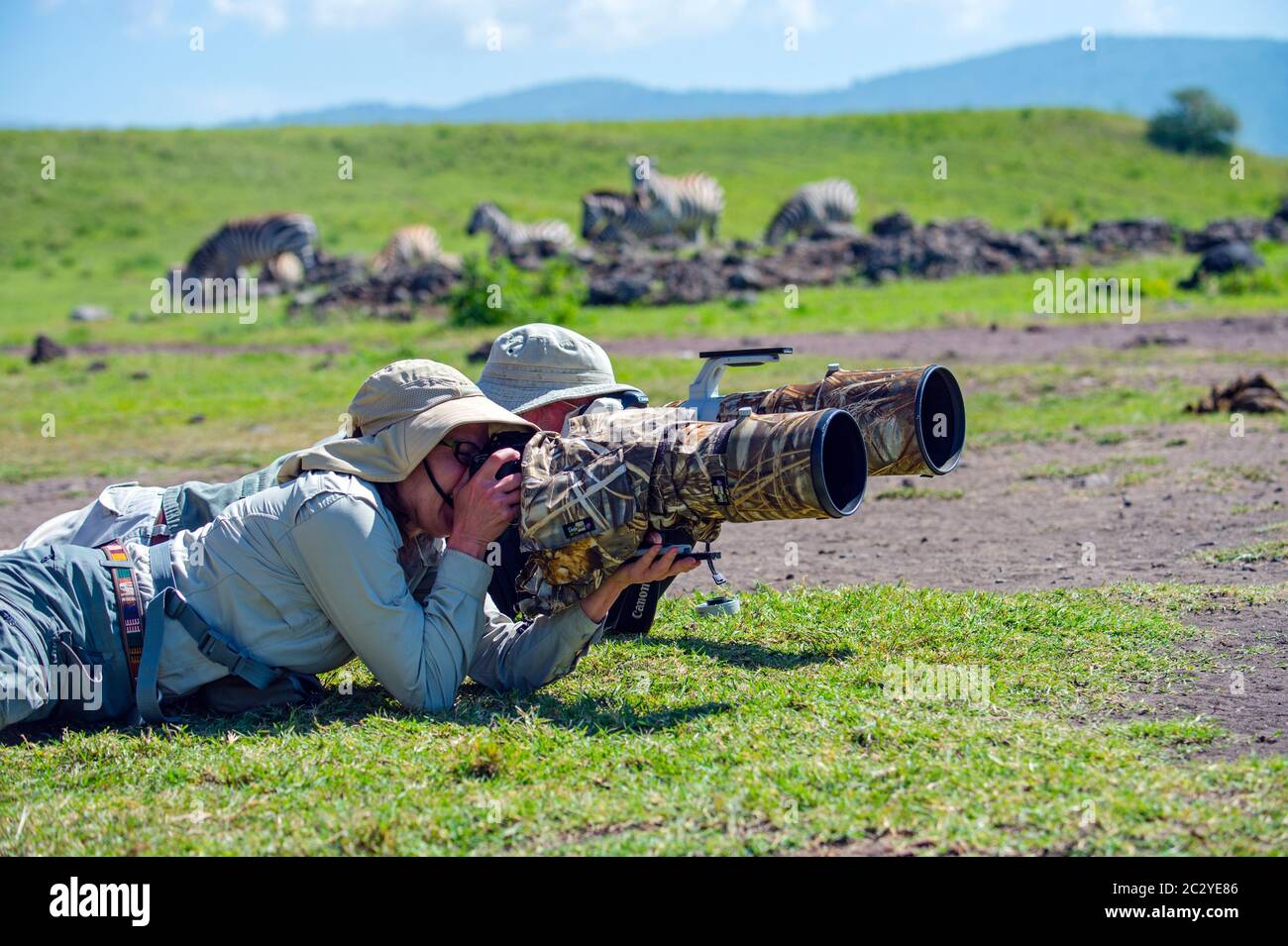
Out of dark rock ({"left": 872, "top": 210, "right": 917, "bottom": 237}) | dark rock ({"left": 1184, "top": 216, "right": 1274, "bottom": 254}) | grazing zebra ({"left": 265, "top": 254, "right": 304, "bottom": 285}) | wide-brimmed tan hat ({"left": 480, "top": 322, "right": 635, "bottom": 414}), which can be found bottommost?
wide-brimmed tan hat ({"left": 480, "top": 322, "right": 635, "bottom": 414})

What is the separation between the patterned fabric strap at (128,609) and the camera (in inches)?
158

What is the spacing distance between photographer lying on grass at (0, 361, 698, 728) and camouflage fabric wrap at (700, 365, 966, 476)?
2.13 feet

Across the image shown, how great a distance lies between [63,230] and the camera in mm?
36781

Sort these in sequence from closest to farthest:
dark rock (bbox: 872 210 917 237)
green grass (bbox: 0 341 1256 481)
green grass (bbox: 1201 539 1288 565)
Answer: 1. green grass (bbox: 1201 539 1288 565)
2. green grass (bbox: 0 341 1256 481)
3. dark rock (bbox: 872 210 917 237)

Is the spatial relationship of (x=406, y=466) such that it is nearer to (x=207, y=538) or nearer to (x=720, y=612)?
(x=207, y=538)

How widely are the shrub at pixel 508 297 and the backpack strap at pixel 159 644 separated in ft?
42.4

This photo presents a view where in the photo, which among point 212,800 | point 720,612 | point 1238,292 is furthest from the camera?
point 1238,292

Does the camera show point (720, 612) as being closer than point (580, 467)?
No

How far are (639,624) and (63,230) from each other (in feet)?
118

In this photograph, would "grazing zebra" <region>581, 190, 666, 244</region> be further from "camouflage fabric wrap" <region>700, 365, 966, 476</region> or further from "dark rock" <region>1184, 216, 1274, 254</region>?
Answer: "camouflage fabric wrap" <region>700, 365, 966, 476</region>

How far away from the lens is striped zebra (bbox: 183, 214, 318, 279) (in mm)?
28906

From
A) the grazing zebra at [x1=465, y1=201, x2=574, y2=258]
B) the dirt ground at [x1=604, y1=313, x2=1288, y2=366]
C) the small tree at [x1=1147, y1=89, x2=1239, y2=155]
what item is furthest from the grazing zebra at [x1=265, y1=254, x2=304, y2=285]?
Result: the small tree at [x1=1147, y1=89, x2=1239, y2=155]

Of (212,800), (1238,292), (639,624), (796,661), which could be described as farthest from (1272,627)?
(1238,292)

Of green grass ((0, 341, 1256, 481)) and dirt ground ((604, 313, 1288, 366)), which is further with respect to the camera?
dirt ground ((604, 313, 1288, 366))
